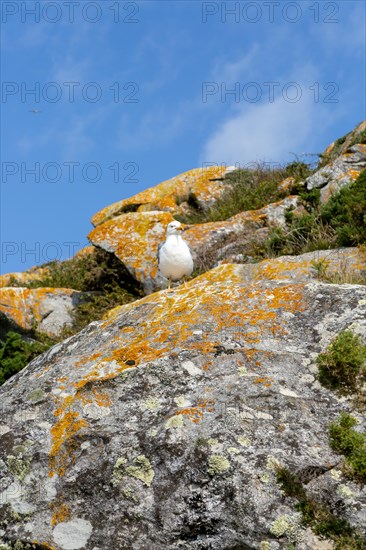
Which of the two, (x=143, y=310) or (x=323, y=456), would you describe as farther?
(x=143, y=310)

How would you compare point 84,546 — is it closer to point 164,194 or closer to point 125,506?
point 125,506

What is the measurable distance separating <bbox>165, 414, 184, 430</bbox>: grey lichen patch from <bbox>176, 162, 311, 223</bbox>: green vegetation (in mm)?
12260

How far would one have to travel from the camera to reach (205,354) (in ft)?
19.4

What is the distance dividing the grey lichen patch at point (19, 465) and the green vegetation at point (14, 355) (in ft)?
16.7

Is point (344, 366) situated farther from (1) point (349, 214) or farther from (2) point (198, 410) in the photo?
(1) point (349, 214)

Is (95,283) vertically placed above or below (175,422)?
above

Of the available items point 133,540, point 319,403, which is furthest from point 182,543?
point 319,403

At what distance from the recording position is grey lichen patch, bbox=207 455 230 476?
492 centimetres

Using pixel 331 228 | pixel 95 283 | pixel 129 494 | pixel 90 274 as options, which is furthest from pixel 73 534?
pixel 90 274

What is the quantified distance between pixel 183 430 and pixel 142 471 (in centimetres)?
44

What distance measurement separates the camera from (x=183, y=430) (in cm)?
520

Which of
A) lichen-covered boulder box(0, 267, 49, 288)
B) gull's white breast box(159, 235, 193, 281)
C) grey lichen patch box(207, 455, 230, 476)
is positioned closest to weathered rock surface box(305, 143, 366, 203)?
gull's white breast box(159, 235, 193, 281)

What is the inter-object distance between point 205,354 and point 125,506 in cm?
155

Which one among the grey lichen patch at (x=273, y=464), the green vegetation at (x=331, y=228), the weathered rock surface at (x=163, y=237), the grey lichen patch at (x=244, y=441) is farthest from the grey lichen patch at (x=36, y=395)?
the weathered rock surface at (x=163, y=237)
